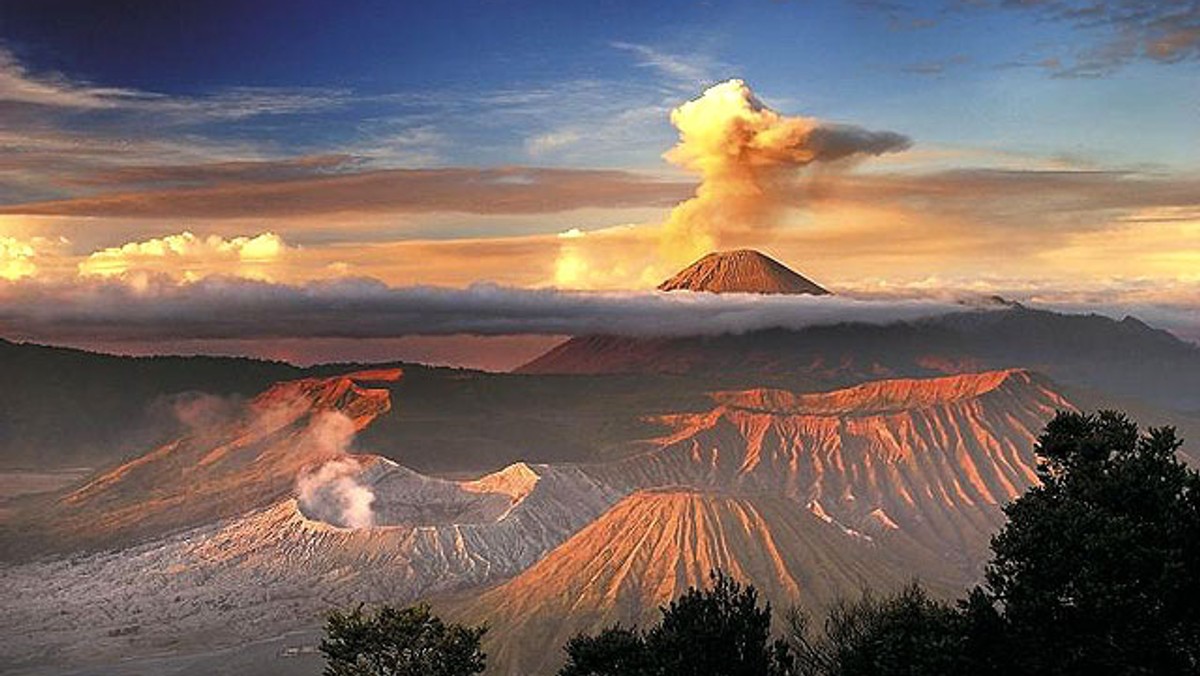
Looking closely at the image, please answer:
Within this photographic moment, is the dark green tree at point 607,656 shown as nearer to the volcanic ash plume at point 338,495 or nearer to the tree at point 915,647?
the tree at point 915,647

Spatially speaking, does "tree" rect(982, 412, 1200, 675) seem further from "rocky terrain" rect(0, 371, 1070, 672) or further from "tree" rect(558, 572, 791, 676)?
"rocky terrain" rect(0, 371, 1070, 672)

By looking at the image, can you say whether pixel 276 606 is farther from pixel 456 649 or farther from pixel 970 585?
pixel 456 649

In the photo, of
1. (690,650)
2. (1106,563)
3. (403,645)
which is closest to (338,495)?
(403,645)

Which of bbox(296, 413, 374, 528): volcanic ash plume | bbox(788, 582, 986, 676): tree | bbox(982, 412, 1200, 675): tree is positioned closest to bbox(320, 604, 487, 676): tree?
bbox(788, 582, 986, 676): tree

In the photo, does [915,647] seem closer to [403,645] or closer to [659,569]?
[403,645]

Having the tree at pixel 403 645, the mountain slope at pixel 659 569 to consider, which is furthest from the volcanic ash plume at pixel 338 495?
the tree at pixel 403 645

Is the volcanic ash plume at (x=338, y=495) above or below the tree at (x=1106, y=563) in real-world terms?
below
